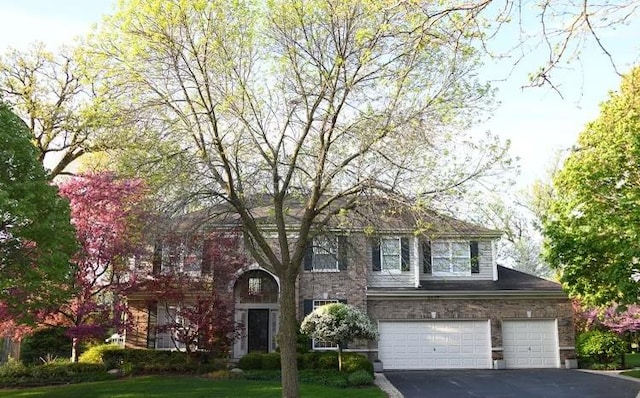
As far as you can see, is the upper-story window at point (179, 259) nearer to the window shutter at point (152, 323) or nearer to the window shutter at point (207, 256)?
the window shutter at point (207, 256)

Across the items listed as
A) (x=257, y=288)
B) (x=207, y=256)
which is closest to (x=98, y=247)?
(x=207, y=256)

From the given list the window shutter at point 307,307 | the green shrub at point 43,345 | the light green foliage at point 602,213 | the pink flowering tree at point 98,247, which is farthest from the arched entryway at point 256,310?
the light green foliage at point 602,213

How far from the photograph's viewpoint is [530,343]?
24.6m

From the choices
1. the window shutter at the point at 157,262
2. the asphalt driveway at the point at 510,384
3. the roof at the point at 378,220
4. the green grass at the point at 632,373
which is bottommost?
the asphalt driveway at the point at 510,384

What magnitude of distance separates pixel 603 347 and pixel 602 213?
955 cm

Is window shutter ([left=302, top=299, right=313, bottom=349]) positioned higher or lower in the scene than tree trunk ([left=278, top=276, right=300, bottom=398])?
higher

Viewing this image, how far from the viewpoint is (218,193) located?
45.0ft

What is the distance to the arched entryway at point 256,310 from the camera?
2453 centimetres

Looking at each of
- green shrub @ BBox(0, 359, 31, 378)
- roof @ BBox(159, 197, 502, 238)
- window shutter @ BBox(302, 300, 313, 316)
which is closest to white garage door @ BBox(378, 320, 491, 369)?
window shutter @ BBox(302, 300, 313, 316)

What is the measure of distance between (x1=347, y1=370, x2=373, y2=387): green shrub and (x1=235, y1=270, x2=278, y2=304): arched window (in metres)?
6.72

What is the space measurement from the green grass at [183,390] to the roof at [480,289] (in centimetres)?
649

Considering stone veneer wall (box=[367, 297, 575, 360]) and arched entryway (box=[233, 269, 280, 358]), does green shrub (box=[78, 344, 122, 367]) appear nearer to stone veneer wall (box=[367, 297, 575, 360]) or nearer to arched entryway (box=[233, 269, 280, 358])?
arched entryway (box=[233, 269, 280, 358])

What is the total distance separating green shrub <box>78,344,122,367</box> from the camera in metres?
22.2

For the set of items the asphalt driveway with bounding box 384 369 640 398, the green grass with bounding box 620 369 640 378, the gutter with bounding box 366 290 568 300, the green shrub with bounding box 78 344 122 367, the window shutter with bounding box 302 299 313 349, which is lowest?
the asphalt driveway with bounding box 384 369 640 398
